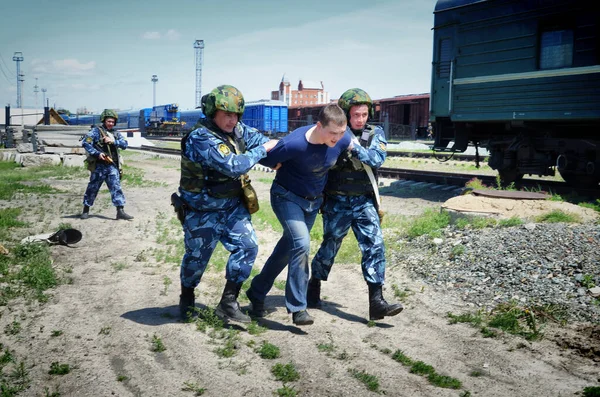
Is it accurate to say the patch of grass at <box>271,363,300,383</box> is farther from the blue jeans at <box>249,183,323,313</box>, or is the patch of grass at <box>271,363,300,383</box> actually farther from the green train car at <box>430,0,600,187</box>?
the green train car at <box>430,0,600,187</box>

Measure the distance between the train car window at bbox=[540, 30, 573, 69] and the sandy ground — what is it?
6578 millimetres

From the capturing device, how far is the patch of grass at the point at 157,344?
13.6ft

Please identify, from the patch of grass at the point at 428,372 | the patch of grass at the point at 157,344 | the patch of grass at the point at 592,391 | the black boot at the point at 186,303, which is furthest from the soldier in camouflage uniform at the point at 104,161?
the patch of grass at the point at 592,391

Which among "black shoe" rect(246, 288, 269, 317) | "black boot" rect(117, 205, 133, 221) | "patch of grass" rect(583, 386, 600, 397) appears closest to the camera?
"patch of grass" rect(583, 386, 600, 397)

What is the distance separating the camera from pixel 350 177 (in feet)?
16.2

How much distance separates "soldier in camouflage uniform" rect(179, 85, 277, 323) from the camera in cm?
443

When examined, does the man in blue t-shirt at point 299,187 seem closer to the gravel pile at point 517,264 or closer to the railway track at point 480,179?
the gravel pile at point 517,264

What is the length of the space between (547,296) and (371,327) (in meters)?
1.76

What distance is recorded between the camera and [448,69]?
13086mm

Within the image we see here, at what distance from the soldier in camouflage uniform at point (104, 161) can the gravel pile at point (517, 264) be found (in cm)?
547

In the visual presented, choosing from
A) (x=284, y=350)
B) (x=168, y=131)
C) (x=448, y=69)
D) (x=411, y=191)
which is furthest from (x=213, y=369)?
(x=168, y=131)

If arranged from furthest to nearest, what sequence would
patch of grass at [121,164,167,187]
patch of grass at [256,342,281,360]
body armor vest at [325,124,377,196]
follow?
1. patch of grass at [121,164,167,187]
2. body armor vest at [325,124,377,196]
3. patch of grass at [256,342,281,360]

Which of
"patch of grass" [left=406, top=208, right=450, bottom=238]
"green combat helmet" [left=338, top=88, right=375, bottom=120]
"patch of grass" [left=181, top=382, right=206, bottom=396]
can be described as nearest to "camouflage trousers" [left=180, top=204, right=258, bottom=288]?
"patch of grass" [left=181, top=382, right=206, bottom=396]

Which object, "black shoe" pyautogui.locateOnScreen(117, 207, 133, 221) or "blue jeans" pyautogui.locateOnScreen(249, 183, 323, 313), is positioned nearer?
"blue jeans" pyautogui.locateOnScreen(249, 183, 323, 313)
